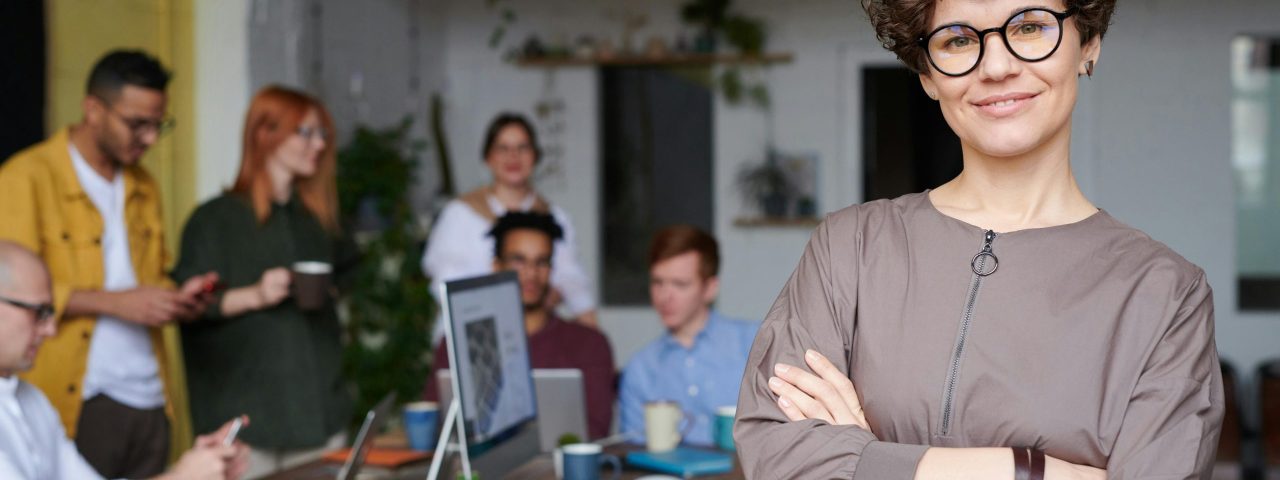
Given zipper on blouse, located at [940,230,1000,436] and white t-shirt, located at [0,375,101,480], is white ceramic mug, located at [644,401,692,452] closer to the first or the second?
white t-shirt, located at [0,375,101,480]

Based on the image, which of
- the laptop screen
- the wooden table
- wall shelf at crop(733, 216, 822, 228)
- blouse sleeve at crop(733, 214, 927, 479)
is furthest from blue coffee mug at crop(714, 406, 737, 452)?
wall shelf at crop(733, 216, 822, 228)

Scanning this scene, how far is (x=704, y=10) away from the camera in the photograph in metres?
6.56

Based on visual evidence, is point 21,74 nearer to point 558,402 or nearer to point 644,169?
point 558,402

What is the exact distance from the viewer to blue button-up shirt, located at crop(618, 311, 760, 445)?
3.29m

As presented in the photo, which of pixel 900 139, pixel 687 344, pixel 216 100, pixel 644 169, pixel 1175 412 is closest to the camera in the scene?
pixel 1175 412

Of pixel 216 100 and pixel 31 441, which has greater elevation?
pixel 216 100

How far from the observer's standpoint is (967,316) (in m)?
1.31

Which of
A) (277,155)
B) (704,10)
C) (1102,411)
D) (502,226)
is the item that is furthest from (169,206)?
(1102,411)

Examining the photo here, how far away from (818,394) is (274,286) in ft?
7.09

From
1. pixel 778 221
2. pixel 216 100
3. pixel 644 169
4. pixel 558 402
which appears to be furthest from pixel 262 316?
pixel 644 169

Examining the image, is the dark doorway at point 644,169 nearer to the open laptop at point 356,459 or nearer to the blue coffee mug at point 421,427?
the blue coffee mug at point 421,427

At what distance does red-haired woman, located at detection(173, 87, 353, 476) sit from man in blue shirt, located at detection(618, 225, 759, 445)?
0.88 meters

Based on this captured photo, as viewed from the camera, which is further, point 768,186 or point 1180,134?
point 768,186

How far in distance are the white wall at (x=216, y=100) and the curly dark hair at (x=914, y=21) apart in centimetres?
356
